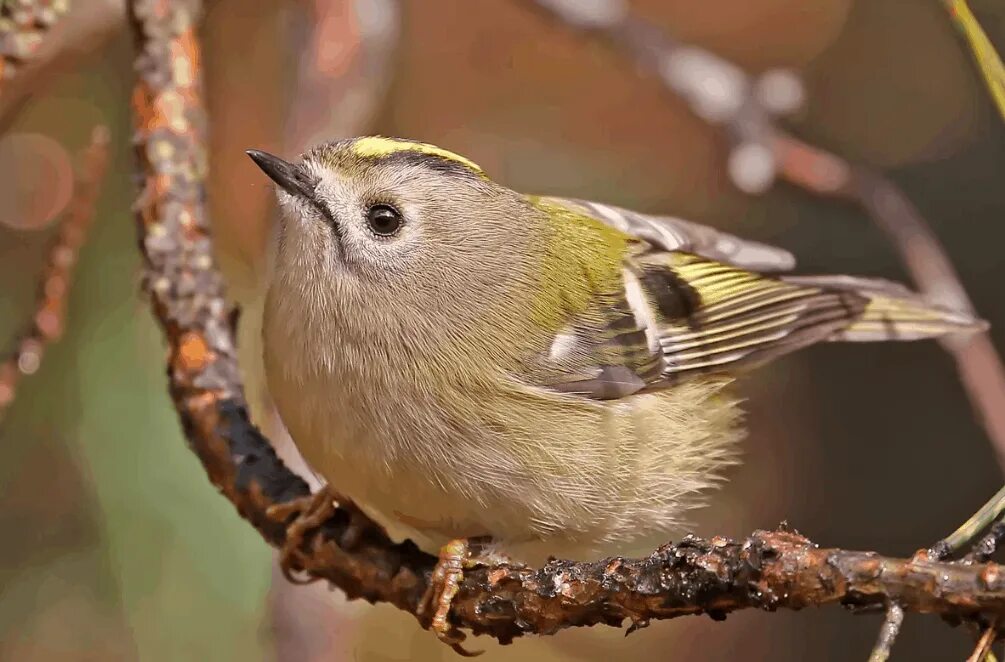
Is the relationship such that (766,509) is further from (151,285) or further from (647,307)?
(151,285)

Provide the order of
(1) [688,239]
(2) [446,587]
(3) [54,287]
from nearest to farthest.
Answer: (2) [446,587] → (3) [54,287] → (1) [688,239]

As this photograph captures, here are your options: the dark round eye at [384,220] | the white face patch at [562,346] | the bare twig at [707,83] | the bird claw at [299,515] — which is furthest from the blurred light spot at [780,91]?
the bird claw at [299,515]

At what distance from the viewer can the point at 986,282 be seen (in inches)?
56.6

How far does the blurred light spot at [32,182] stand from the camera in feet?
4.61

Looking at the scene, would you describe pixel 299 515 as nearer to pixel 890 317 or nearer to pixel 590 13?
pixel 890 317

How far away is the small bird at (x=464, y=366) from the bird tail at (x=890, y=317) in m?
0.22

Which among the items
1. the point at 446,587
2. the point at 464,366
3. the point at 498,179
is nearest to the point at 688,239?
the point at 498,179

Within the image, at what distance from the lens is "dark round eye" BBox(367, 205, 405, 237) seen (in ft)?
2.81

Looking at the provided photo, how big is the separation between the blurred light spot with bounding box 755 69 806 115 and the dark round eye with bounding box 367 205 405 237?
751 millimetres

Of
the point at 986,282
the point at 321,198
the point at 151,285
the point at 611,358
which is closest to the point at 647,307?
the point at 611,358

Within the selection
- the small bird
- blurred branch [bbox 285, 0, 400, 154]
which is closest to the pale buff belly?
the small bird

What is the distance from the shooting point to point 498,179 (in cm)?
146

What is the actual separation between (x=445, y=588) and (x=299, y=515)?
19cm

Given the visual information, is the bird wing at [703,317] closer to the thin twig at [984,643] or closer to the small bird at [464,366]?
the small bird at [464,366]
